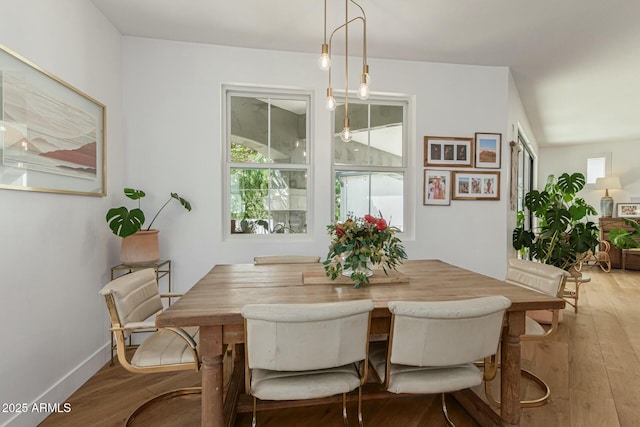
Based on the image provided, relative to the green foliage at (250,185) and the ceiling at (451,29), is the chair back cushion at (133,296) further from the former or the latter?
the ceiling at (451,29)

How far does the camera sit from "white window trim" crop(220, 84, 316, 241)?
318 centimetres

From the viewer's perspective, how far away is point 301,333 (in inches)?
49.8

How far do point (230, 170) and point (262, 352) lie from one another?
2288mm

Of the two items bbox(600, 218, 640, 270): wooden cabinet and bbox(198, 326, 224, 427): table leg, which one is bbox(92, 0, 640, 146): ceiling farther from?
bbox(600, 218, 640, 270): wooden cabinet

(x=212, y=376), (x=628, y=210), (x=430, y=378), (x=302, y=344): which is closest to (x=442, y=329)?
(x=430, y=378)

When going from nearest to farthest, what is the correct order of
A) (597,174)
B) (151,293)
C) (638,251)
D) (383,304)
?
1. (383,304)
2. (151,293)
3. (638,251)
4. (597,174)

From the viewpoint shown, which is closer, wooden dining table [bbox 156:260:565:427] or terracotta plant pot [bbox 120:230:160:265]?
wooden dining table [bbox 156:260:565:427]

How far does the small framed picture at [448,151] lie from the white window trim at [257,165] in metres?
1.21

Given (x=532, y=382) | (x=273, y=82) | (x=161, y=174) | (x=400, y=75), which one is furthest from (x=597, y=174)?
(x=161, y=174)

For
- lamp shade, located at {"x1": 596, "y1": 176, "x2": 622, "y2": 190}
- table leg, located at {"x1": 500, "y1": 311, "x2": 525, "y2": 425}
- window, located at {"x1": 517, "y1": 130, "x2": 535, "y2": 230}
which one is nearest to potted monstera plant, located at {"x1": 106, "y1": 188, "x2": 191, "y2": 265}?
table leg, located at {"x1": 500, "y1": 311, "x2": 525, "y2": 425}

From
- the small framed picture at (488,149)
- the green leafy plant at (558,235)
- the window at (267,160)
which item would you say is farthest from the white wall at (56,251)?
the green leafy plant at (558,235)

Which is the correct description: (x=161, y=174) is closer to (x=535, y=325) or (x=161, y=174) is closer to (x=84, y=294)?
(x=84, y=294)

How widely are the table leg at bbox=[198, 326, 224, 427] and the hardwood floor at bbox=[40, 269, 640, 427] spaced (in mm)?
495

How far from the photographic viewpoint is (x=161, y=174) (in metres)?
2.99
